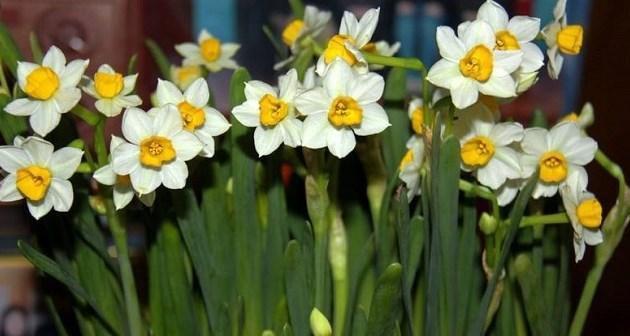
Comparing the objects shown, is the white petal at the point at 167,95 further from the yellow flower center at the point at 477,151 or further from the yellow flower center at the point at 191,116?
the yellow flower center at the point at 477,151

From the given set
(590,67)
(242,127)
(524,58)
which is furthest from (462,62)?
(590,67)

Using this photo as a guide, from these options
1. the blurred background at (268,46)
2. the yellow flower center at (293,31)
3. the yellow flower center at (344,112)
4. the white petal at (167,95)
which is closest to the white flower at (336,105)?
the yellow flower center at (344,112)

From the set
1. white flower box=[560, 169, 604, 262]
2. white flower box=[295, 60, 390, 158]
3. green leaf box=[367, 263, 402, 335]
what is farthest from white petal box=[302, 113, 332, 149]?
white flower box=[560, 169, 604, 262]

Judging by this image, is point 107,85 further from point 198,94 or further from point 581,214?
point 581,214

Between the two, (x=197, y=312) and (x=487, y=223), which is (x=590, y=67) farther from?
(x=197, y=312)

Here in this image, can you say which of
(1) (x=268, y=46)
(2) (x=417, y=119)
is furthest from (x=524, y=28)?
(1) (x=268, y=46)

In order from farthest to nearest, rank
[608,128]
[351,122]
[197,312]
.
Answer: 1. [608,128]
2. [197,312]
3. [351,122]

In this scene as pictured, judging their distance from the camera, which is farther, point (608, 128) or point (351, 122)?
point (608, 128)
